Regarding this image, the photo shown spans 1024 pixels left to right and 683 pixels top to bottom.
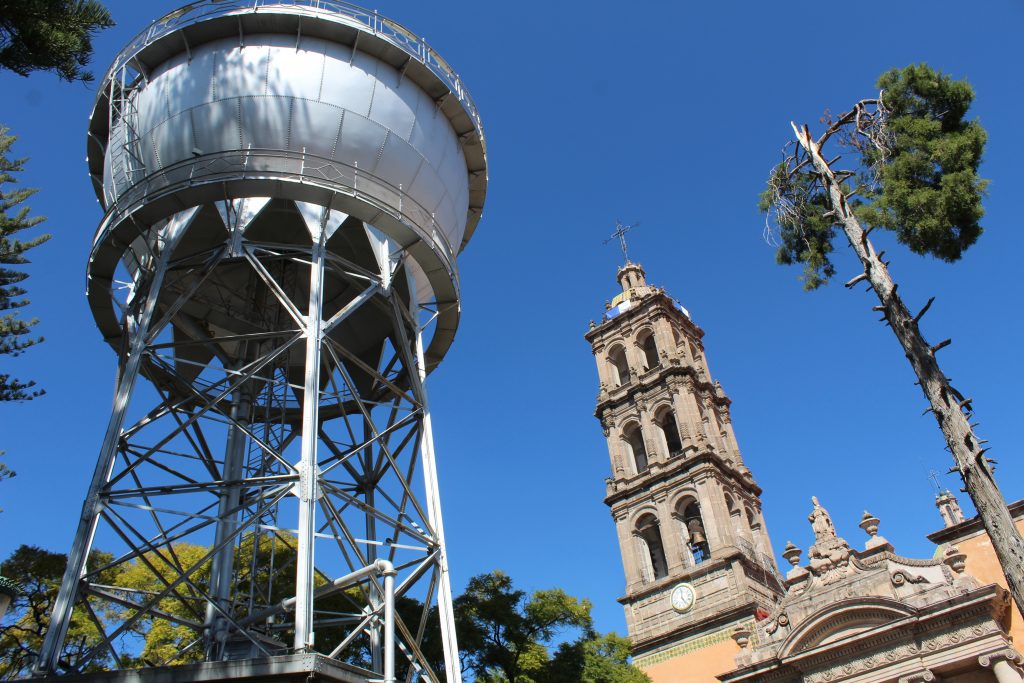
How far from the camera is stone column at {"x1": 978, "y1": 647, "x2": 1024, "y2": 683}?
24.0m

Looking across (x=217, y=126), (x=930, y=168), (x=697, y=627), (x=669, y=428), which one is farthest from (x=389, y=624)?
(x=669, y=428)

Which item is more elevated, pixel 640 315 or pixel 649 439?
pixel 640 315

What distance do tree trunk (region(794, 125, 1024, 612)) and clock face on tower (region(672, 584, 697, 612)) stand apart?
23.1 m

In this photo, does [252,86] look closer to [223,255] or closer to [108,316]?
[223,255]

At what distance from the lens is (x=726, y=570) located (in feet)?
110

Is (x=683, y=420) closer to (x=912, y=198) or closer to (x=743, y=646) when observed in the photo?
(x=743, y=646)

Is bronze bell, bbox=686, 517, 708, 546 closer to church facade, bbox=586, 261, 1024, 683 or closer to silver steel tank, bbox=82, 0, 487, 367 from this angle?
church facade, bbox=586, 261, 1024, 683

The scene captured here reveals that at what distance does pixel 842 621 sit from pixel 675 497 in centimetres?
938

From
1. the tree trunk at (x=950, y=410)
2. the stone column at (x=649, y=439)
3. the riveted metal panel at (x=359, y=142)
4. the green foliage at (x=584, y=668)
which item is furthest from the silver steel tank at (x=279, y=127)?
the stone column at (x=649, y=439)

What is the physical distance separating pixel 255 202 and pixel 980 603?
23.1 meters

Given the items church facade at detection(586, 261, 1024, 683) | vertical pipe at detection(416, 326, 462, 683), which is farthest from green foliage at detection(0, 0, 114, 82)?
church facade at detection(586, 261, 1024, 683)

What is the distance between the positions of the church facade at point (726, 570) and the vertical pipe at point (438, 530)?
61.5 ft

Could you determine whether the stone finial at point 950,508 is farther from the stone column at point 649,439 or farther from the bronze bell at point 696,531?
the stone column at point 649,439

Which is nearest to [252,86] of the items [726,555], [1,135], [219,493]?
[219,493]
